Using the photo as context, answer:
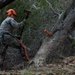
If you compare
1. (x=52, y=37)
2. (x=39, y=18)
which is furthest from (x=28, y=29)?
(x=52, y=37)

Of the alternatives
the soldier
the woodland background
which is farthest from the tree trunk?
the woodland background

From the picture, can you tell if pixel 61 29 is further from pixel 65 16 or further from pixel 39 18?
pixel 39 18

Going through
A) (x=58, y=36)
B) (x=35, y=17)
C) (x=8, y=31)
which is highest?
(x=35, y=17)

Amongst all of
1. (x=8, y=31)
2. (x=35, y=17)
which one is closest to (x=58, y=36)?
(x=8, y=31)

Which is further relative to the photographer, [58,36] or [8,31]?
[8,31]

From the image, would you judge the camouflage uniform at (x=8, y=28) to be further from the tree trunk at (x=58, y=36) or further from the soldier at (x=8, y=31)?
the tree trunk at (x=58, y=36)

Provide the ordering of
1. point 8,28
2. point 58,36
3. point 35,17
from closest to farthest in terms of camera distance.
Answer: point 58,36, point 8,28, point 35,17

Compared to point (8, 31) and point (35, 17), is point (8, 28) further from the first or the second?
point (35, 17)

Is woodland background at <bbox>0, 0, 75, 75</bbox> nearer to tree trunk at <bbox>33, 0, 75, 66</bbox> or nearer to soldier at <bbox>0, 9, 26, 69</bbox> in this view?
soldier at <bbox>0, 9, 26, 69</bbox>

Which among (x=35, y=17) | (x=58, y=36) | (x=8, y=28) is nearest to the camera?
(x=58, y=36)

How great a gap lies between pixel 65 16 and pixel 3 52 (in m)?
2.47

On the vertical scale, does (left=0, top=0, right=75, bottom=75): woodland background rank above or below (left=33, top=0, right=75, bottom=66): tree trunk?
above

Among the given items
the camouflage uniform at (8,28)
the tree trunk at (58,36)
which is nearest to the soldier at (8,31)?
the camouflage uniform at (8,28)

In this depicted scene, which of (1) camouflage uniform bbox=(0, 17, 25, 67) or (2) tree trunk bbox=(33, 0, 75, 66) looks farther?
(1) camouflage uniform bbox=(0, 17, 25, 67)
